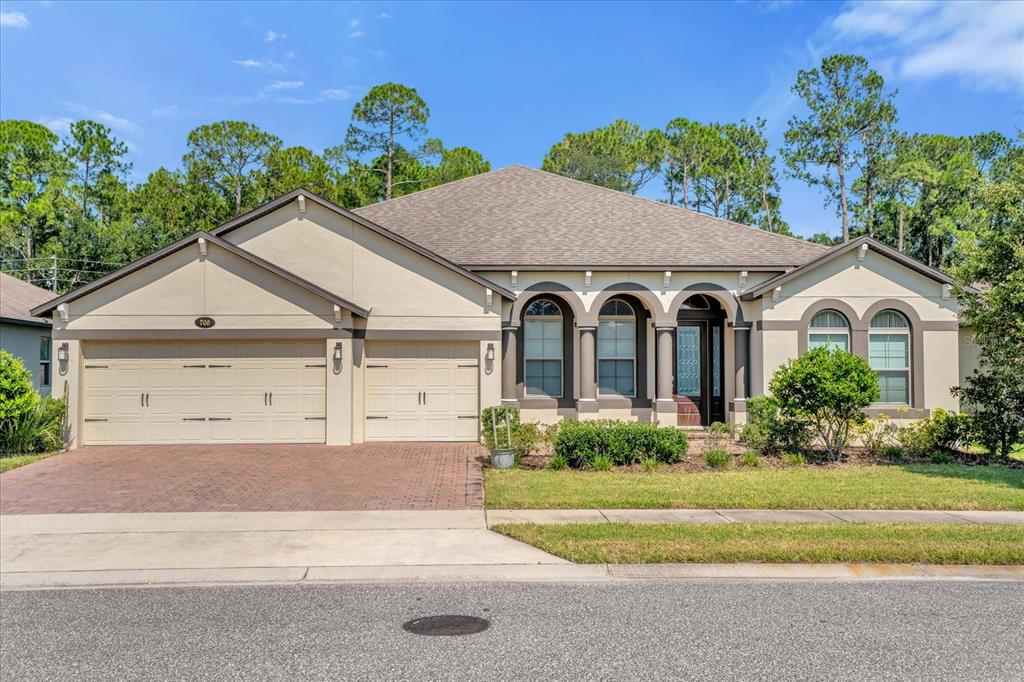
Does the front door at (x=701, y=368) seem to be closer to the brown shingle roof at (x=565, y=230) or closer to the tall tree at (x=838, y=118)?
the brown shingle roof at (x=565, y=230)

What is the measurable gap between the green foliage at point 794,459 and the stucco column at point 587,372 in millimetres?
Result: 5260

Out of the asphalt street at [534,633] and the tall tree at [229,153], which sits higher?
the tall tree at [229,153]

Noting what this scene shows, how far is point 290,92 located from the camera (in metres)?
30.8

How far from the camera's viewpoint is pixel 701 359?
1988 cm

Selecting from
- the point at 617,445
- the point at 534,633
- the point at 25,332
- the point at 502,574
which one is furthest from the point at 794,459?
the point at 25,332

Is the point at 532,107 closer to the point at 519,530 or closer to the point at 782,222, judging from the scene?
the point at 782,222

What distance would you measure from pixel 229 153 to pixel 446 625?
38.0m

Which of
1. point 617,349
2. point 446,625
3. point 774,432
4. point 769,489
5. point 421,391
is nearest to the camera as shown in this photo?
point 446,625

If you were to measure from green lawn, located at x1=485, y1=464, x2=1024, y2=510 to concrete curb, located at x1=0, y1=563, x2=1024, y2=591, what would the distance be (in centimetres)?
269

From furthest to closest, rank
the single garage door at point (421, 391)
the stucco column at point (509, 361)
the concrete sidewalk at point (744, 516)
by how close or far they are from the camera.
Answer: the stucco column at point (509, 361) → the single garage door at point (421, 391) → the concrete sidewalk at point (744, 516)

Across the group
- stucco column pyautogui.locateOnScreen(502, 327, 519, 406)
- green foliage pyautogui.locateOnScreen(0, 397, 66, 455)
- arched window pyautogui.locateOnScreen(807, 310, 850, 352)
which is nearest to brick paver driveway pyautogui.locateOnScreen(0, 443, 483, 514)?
green foliage pyautogui.locateOnScreen(0, 397, 66, 455)

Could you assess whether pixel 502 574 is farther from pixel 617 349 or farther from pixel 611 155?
pixel 611 155

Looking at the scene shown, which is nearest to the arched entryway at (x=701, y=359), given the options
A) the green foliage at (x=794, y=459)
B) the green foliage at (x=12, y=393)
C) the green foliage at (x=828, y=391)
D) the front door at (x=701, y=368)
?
the front door at (x=701, y=368)

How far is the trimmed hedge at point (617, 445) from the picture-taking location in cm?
1362
